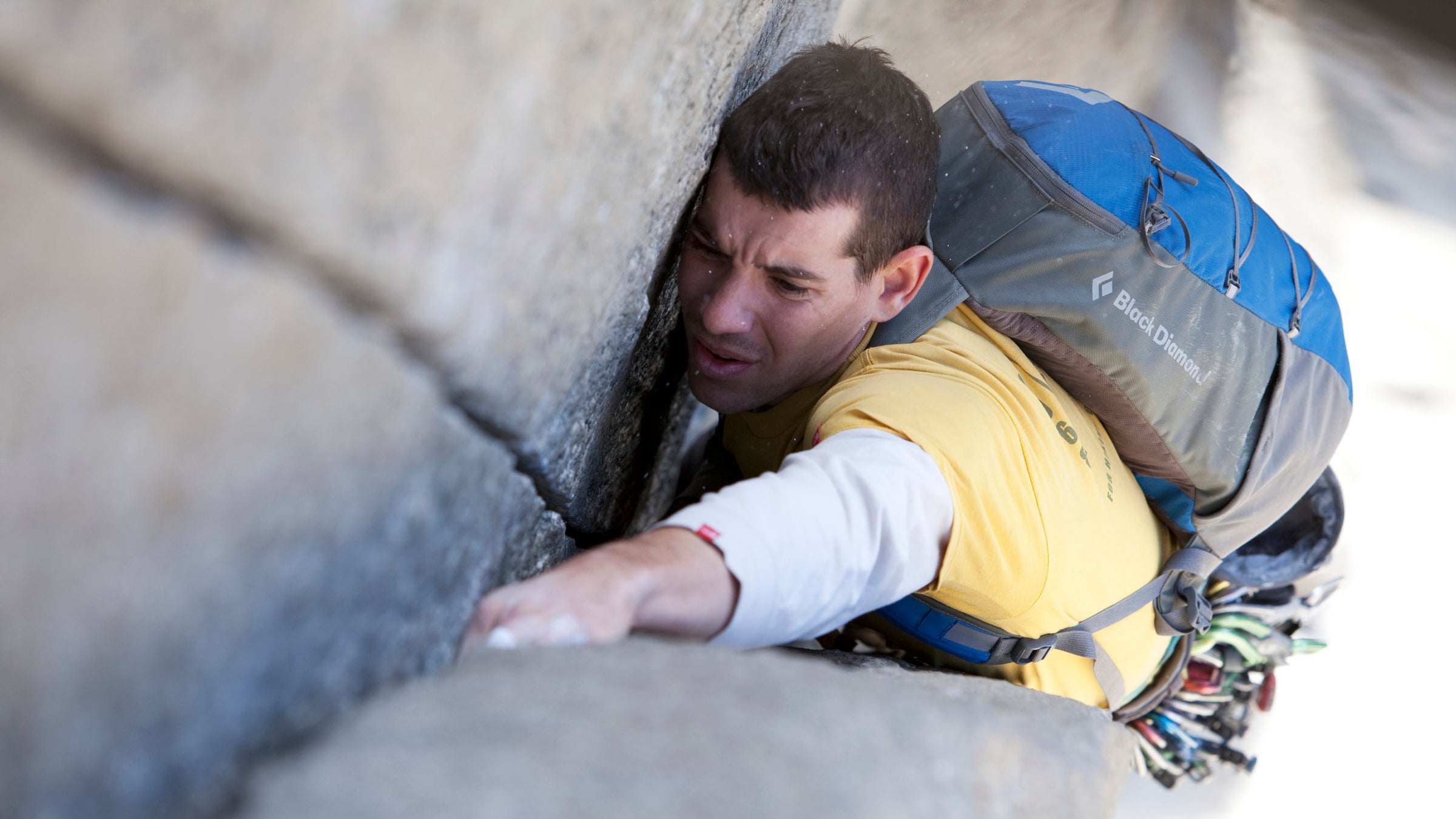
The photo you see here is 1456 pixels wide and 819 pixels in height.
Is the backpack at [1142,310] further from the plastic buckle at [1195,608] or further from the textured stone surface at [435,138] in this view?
the textured stone surface at [435,138]

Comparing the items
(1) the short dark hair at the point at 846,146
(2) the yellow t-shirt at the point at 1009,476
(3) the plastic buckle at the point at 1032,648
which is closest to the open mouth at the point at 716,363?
(2) the yellow t-shirt at the point at 1009,476

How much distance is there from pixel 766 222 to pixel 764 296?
0.11 m

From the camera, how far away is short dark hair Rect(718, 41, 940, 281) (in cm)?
122

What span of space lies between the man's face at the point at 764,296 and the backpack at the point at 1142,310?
87 millimetres

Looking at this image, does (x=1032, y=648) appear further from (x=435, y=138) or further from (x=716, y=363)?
(x=435, y=138)

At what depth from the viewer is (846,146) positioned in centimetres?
125

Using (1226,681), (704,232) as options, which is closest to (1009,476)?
(704,232)

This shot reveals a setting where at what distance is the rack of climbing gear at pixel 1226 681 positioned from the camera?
207cm

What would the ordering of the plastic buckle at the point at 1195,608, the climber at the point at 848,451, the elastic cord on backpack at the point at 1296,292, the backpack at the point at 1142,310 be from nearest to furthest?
the climber at the point at 848,451
the backpack at the point at 1142,310
the elastic cord on backpack at the point at 1296,292
the plastic buckle at the point at 1195,608

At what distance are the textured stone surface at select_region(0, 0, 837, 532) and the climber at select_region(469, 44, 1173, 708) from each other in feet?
0.63

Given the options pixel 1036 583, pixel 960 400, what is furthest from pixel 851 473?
pixel 1036 583

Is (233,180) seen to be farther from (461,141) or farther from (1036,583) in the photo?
(1036,583)

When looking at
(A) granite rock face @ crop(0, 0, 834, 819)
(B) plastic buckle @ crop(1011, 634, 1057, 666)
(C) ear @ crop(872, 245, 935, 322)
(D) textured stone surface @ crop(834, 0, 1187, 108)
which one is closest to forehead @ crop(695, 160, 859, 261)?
(C) ear @ crop(872, 245, 935, 322)

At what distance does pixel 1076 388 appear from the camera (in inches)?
56.9
